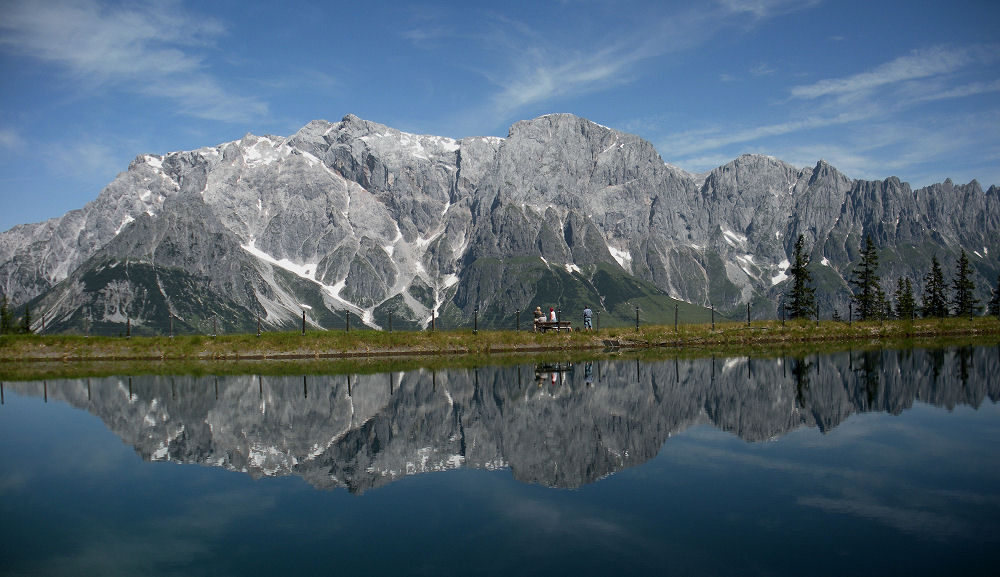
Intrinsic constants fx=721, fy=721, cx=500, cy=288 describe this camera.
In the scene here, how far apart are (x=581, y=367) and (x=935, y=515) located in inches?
1593

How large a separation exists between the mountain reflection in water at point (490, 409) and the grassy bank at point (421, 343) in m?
21.4

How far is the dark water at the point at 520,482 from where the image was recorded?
648 inches

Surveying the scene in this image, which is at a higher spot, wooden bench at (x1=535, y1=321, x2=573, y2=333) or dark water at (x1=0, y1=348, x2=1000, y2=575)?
wooden bench at (x1=535, y1=321, x2=573, y2=333)

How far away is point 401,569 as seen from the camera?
15.7m

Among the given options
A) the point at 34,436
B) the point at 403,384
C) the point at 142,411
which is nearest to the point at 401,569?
the point at 34,436

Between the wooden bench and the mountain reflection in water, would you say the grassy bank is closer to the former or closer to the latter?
the wooden bench

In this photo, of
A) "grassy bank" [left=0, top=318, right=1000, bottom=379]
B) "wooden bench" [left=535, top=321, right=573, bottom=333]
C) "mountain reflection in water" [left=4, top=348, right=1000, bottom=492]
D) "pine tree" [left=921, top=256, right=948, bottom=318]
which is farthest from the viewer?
"pine tree" [left=921, top=256, right=948, bottom=318]

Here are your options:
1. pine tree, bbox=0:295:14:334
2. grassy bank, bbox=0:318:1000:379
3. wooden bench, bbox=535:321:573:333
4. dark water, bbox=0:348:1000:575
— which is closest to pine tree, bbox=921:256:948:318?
grassy bank, bbox=0:318:1000:379

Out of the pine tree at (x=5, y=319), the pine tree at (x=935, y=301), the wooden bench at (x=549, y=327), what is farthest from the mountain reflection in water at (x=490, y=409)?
the pine tree at (x=5, y=319)

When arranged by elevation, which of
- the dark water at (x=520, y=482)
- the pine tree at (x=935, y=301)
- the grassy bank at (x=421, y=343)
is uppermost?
the pine tree at (x=935, y=301)

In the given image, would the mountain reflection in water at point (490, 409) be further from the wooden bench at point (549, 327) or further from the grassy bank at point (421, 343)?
the wooden bench at point (549, 327)

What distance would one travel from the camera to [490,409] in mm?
36688

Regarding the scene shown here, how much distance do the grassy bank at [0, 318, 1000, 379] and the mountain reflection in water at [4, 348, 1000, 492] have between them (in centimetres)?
2141

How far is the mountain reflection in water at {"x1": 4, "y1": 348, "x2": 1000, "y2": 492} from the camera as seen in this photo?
26.6 meters
